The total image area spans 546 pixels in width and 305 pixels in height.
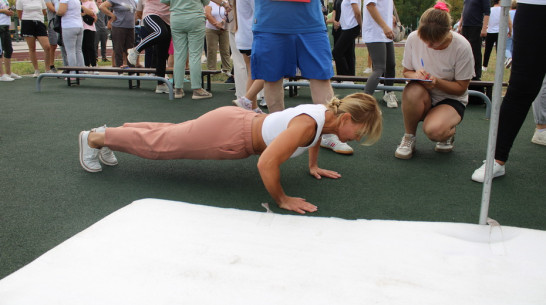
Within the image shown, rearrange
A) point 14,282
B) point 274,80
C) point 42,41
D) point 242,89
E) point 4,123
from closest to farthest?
point 14,282
point 274,80
point 4,123
point 242,89
point 42,41

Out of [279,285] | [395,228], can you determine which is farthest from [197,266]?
[395,228]

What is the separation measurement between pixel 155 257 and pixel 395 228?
3.04 feet

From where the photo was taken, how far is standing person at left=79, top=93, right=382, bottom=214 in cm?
203

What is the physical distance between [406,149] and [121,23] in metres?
6.04

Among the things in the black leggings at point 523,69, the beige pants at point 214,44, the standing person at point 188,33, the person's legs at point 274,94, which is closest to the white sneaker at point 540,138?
the black leggings at point 523,69

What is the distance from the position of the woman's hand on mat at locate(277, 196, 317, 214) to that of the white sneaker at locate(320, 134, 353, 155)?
987mm

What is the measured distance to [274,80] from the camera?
295 cm

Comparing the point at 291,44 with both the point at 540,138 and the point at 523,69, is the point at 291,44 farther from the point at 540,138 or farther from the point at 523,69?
the point at 540,138

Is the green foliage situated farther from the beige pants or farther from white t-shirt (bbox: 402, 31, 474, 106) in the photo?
white t-shirt (bbox: 402, 31, 474, 106)

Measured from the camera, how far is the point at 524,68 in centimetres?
225

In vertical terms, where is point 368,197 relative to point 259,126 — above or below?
below

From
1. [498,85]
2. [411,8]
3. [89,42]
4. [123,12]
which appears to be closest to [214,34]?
[123,12]

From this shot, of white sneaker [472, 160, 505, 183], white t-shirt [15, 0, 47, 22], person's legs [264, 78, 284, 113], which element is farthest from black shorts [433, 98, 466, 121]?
white t-shirt [15, 0, 47, 22]

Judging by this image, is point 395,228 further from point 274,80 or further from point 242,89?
point 242,89
